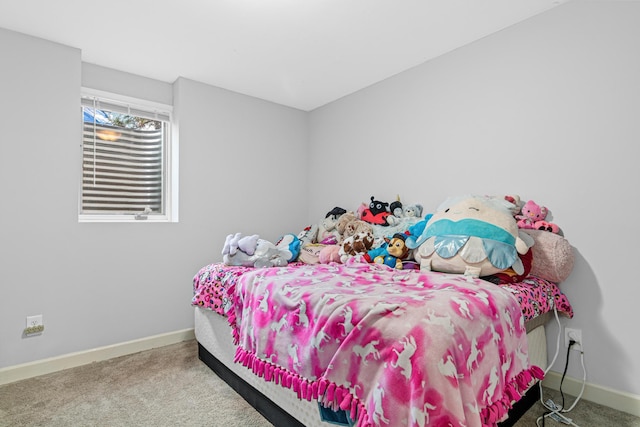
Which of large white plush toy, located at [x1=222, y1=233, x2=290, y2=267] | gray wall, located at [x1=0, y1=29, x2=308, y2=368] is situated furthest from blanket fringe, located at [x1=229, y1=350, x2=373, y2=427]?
gray wall, located at [x1=0, y1=29, x2=308, y2=368]

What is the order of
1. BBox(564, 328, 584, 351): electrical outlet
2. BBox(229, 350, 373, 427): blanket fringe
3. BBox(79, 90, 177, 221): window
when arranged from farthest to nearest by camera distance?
BBox(79, 90, 177, 221): window, BBox(564, 328, 584, 351): electrical outlet, BBox(229, 350, 373, 427): blanket fringe

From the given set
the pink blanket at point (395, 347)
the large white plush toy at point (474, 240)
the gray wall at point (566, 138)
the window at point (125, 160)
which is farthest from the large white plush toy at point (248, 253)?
the gray wall at point (566, 138)

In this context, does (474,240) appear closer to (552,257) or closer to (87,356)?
(552,257)

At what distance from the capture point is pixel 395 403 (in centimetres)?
98

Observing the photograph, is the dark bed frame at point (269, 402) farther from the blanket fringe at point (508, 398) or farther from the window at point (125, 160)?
the window at point (125, 160)

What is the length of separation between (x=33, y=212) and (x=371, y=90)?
9.25 feet

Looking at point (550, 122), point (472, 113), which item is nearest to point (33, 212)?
point (472, 113)

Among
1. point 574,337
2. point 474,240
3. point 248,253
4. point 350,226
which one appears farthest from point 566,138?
point 248,253

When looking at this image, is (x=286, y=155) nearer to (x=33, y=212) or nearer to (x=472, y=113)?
(x=472, y=113)

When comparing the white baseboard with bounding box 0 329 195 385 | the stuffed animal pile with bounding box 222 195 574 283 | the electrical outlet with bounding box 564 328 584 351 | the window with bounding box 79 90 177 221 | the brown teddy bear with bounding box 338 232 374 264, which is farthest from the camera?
the window with bounding box 79 90 177 221

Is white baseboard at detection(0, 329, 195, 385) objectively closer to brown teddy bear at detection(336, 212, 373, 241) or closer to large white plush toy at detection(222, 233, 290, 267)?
large white plush toy at detection(222, 233, 290, 267)

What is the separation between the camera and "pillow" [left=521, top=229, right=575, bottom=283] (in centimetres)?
181

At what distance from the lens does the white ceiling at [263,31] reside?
1957mm

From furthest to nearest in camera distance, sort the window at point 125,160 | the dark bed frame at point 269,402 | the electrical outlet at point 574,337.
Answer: the window at point 125,160 → the electrical outlet at point 574,337 → the dark bed frame at point 269,402
